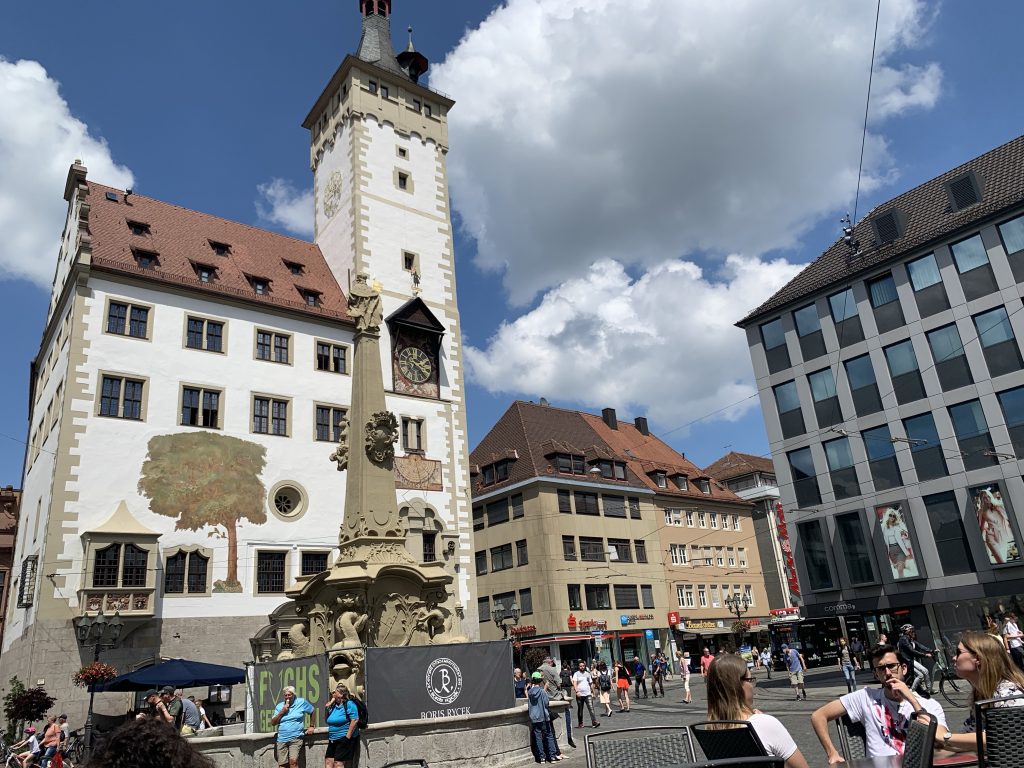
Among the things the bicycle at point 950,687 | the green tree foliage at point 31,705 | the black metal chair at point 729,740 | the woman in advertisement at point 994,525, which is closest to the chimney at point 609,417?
the woman in advertisement at point 994,525

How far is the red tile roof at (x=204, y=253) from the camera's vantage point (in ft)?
101

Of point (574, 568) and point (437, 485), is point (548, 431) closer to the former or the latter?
point (574, 568)

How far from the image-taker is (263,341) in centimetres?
3234

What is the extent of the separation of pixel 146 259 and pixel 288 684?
22264 millimetres

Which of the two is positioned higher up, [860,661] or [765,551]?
[765,551]

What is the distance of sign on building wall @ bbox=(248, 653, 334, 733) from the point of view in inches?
522

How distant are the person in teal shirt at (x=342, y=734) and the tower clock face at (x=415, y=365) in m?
25.3

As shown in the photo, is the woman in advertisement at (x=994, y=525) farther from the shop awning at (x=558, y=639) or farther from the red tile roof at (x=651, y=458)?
the red tile roof at (x=651, y=458)

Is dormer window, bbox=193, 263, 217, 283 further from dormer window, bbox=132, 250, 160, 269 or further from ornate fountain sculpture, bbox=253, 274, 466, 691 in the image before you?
ornate fountain sculpture, bbox=253, 274, 466, 691

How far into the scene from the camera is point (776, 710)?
19109 mm

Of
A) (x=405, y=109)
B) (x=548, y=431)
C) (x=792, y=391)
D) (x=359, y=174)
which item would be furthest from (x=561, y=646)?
(x=405, y=109)

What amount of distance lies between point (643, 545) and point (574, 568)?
22.1 ft

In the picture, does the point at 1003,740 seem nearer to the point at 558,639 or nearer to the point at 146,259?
the point at 146,259

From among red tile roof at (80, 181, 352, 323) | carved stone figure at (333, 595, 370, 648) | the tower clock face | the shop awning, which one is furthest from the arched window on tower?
carved stone figure at (333, 595, 370, 648)
